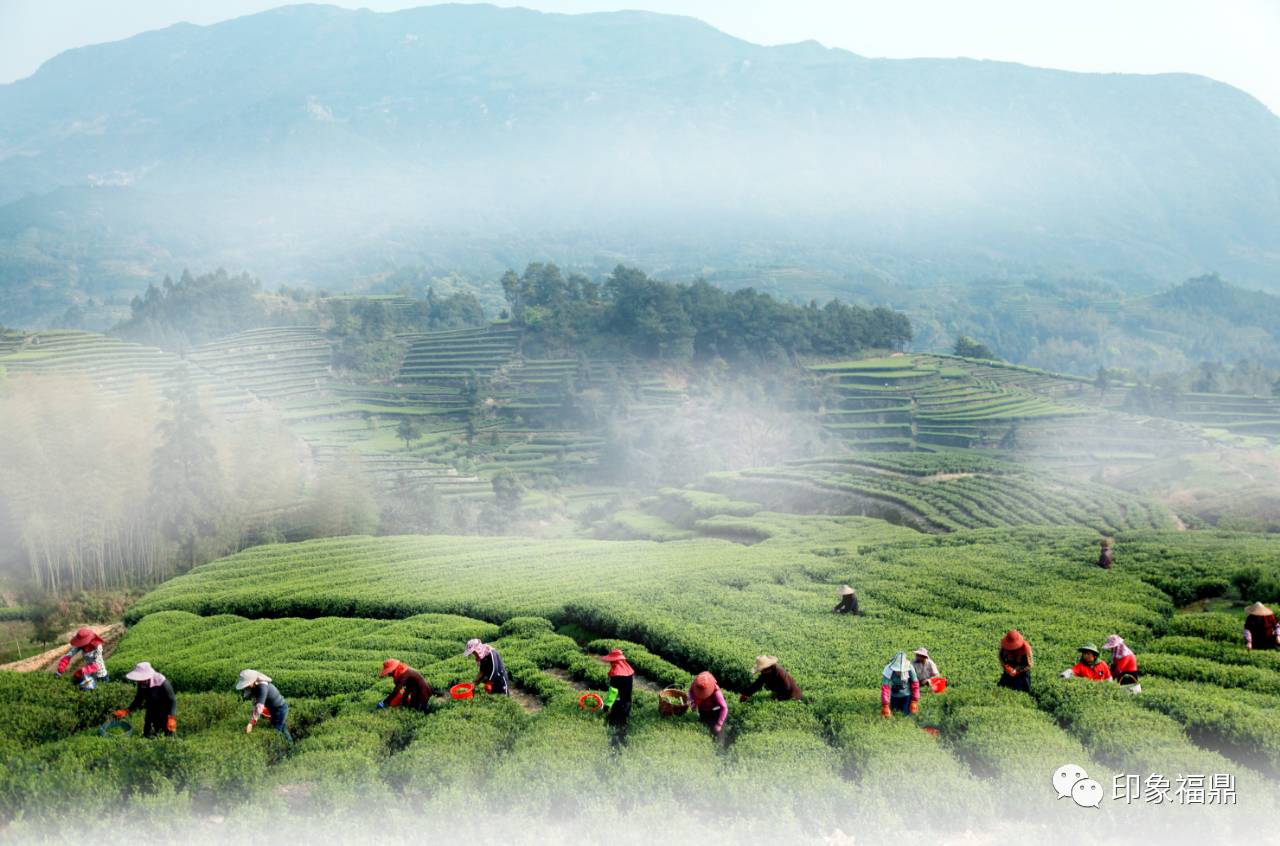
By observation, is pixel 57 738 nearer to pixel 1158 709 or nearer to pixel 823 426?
pixel 1158 709

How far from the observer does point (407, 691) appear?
15938mm

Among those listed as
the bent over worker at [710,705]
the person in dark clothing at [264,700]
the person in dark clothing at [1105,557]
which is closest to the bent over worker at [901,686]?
the bent over worker at [710,705]

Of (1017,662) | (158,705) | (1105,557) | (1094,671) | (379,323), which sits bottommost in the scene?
(1105,557)

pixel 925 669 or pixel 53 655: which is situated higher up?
pixel 925 669

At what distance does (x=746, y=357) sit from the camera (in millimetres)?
121375

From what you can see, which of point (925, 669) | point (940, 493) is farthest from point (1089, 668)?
point (940, 493)

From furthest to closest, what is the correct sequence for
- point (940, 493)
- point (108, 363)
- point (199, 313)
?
1. point (199, 313)
2. point (108, 363)
3. point (940, 493)

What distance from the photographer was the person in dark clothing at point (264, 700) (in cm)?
1443

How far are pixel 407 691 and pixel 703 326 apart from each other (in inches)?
4428

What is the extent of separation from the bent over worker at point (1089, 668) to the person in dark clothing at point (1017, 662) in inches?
47.3

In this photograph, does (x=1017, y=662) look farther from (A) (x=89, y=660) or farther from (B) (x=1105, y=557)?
(A) (x=89, y=660)

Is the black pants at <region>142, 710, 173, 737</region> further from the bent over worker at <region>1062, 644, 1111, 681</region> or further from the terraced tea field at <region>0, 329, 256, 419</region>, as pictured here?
the terraced tea field at <region>0, 329, 256, 419</region>

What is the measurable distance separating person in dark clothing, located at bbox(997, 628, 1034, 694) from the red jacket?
146 cm

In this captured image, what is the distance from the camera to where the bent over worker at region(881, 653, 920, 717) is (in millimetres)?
14625
